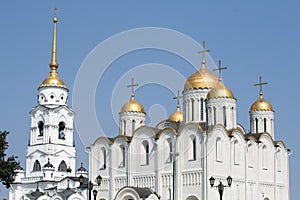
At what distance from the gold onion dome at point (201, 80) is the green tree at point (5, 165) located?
62.0ft

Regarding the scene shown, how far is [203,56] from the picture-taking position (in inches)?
1896

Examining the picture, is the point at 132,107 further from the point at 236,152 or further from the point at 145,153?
the point at 236,152

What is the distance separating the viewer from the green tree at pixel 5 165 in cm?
2967

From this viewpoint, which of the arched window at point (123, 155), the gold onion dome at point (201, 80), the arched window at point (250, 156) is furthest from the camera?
the arched window at point (123, 155)

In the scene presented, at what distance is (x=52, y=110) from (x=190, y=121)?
16450 mm

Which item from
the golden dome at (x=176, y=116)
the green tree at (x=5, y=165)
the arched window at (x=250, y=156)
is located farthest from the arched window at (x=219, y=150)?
the green tree at (x=5, y=165)

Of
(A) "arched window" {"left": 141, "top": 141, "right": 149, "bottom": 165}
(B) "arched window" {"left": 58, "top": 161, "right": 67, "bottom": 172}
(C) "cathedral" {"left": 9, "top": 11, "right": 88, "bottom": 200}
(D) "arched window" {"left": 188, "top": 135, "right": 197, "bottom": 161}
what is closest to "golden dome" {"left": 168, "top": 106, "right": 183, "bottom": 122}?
(A) "arched window" {"left": 141, "top": 141, "right": 149, "bottom": 165}

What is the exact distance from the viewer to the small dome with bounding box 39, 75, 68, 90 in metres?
59.3

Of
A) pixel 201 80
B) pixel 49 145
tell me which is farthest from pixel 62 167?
pixel 201 80

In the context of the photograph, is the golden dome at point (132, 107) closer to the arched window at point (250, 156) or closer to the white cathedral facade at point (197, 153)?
the white cathedral facade at point (197, 153)

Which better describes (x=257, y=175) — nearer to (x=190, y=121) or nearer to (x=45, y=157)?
(x=190, y=121)

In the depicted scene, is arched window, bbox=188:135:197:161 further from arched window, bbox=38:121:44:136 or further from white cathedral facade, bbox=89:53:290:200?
arched window, bbox=38:121:44:136

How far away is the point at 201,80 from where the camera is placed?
47125 millimetres

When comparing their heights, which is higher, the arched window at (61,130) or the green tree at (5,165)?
the arched window at (61,130)
